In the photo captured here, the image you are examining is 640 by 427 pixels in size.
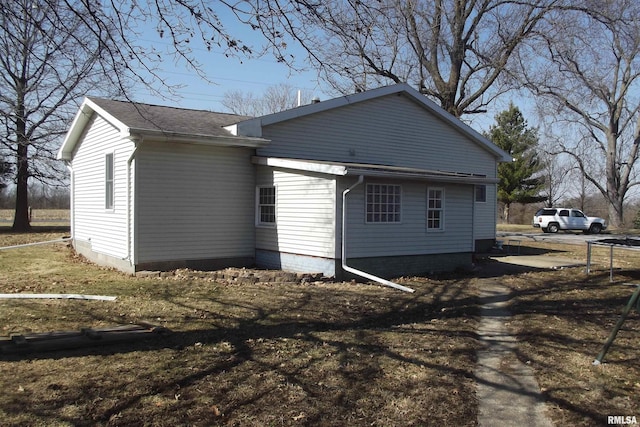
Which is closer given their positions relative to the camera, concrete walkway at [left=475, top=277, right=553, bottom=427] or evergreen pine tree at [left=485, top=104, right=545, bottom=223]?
concrete walkway at [left=475, top=277, right=553, bottom=427]

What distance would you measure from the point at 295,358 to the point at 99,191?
35.8ft

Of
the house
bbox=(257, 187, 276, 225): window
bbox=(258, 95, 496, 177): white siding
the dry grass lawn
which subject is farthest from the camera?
bbox=(258, 95, 496, 177): white siding

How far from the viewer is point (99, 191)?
14938mm

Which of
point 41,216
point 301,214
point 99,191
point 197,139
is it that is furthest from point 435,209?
point 41,216

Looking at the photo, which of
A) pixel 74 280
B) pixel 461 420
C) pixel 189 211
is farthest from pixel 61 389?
pixel 189 211

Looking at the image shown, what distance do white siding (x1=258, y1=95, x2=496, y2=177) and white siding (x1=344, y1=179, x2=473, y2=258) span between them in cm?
276

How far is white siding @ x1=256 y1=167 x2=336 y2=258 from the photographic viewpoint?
39.3 feet

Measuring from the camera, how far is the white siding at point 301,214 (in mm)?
11992

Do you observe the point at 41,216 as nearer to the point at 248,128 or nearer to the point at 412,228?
the point at 248,128

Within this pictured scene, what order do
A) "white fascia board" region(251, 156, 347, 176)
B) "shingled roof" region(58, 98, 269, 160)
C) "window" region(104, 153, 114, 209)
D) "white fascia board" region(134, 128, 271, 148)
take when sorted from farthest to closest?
1. "window" region(104, 153, 114, 209)
2. "shingled roof" region(58, 98, 269, 160)
3. "white fascia board" region(134, 128, 271, 148)
4. "white fascia board" region(251, 156, 347, 176)

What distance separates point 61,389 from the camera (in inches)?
194

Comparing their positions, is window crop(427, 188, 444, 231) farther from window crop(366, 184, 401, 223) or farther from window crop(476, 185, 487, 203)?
window crop(476, 185, 487, 203)

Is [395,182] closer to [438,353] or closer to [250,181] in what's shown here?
[250,181]

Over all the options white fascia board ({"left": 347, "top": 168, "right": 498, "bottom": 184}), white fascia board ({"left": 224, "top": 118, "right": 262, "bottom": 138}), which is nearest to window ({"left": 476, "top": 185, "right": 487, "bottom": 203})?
white fascia board ({"left": 347, "top": 168, "right": 498, "bottom": 184})
